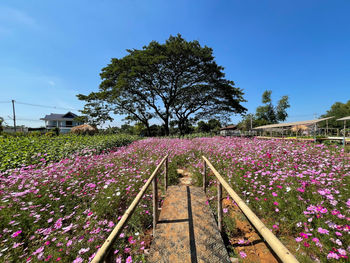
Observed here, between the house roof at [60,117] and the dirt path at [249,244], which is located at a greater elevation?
the house roof at [60,117]

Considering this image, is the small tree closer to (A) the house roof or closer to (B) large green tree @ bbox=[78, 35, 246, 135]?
(B) large green tree @ bbox=[78, 35, 246, 135]

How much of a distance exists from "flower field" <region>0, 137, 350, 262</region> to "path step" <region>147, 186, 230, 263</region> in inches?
13.0

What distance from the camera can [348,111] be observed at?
44.8 meters

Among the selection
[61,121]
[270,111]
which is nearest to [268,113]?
[270,111]

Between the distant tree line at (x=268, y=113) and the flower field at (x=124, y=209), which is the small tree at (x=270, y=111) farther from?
the flower field at (x=124, y=209)

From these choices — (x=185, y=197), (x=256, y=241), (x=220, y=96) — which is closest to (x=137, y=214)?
(x=185, y=197)

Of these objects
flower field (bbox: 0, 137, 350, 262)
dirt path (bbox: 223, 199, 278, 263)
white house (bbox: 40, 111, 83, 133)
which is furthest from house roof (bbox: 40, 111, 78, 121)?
dirt path (bbox: 223, 199, 278, 263)

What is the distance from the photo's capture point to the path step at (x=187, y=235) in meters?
1.77

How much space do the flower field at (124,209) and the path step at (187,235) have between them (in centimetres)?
33

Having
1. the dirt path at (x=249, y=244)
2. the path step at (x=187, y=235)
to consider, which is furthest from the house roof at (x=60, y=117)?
the dirt path at (x=249, y=244)

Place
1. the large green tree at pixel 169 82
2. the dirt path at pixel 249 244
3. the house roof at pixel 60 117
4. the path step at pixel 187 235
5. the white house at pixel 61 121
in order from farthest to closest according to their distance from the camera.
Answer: the white house at pixel 61 121, the house roof at pixel 60 117, the large green tree at pixel 169 82, the dirt path at pixel 249 244, the path step at pixel 187 235

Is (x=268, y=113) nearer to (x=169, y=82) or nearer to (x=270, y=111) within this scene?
(x=270, y=111)

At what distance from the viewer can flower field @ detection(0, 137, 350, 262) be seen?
1828 millimetres

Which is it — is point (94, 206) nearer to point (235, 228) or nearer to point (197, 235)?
point (197, 235)
